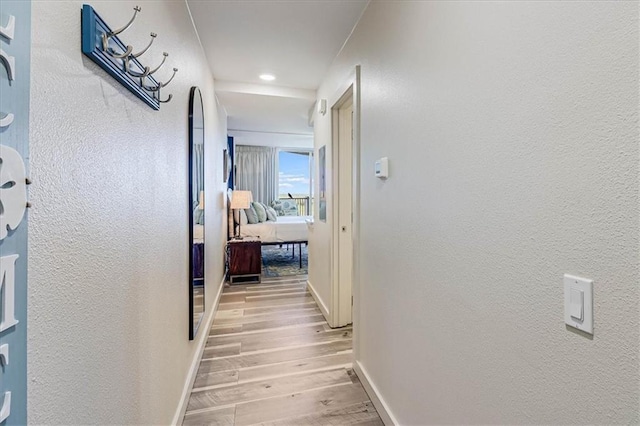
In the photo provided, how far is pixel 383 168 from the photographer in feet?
5.22

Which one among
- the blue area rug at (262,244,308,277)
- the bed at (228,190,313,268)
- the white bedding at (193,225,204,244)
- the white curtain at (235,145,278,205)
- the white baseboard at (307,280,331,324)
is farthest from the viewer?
the white curtain at (235,145,278,205)

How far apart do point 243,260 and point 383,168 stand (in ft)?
9.71

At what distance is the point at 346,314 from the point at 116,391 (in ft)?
7.02

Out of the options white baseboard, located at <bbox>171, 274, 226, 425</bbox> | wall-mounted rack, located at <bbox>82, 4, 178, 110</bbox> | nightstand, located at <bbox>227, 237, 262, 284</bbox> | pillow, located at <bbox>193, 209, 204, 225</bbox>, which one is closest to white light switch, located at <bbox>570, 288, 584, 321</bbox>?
wall-mounted rack, located at <bbox>82, 4, 178, 110</bbox>

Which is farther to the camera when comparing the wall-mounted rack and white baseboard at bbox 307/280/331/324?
white baseboard at bbox 307/280/331/324

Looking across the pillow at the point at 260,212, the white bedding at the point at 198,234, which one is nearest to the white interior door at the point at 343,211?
the white bedding at the point at 198,234

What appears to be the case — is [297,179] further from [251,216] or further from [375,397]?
[375,397]

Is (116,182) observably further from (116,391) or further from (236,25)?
(236,25)

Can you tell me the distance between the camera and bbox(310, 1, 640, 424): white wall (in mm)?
586

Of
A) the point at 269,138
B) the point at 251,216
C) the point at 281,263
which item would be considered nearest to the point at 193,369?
the point at 281,263

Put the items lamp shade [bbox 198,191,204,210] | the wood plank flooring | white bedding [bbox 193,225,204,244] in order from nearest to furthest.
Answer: the wood plank flooring < white bedding [bbox 193,225,204,244] < lamp shade [bbox 198,191,204,210]

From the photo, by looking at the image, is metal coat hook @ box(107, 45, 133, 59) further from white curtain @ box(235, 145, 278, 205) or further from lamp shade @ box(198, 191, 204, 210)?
white curtain @ box(235, 145, 278, 205)

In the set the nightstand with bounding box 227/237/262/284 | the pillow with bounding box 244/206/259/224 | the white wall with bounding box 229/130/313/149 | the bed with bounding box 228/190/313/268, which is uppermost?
the white wall with bounding box 229/130/313/149

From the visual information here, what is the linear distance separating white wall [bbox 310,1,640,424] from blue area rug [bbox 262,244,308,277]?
319 centimetres
